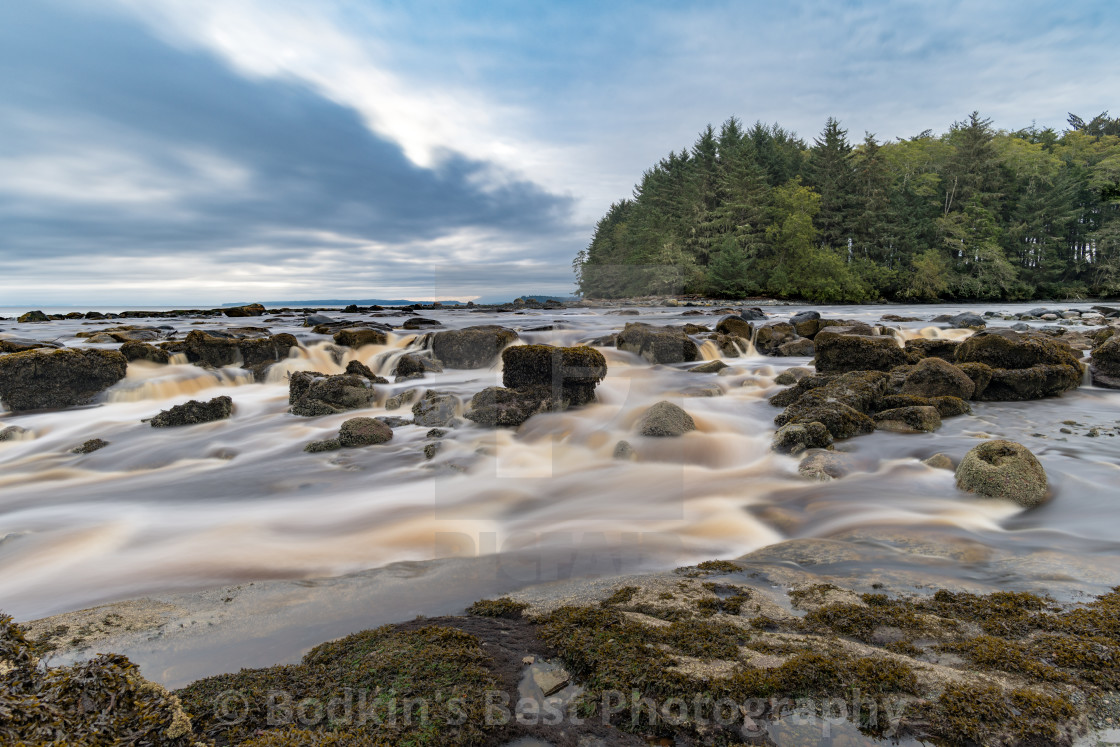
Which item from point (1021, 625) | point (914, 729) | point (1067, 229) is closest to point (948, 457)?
point (1021, 625)

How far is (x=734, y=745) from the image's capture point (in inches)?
62.3

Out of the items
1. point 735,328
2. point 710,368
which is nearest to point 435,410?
point 710,368

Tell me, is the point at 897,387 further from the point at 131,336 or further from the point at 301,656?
the point at 131,336

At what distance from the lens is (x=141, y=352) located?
408 inches

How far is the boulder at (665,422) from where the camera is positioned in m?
6.51

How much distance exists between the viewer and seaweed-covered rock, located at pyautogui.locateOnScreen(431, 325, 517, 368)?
1138cm

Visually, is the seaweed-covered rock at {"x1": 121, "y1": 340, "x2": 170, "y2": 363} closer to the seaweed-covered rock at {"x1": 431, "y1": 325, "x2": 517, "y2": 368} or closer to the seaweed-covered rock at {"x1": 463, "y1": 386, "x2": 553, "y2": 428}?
the seaweed-covered rock at {"x1": 431, "y1": 325, "x2": 517, "y2": 368}

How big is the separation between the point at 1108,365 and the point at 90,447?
51.0 feet

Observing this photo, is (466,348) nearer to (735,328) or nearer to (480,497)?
(480,497)

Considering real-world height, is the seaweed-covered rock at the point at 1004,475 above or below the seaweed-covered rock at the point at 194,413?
below

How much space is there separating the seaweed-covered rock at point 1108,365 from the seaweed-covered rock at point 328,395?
485 inches

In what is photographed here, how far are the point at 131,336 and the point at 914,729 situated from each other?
65.7 feet

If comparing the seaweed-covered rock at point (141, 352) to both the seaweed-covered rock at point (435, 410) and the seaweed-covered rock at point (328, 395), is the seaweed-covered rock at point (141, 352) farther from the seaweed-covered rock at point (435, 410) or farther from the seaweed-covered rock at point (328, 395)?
the seaweed-covered rock at point (435, 410)

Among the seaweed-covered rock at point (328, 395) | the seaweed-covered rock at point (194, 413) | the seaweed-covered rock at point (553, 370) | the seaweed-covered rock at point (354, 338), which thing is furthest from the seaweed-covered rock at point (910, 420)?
the seaweed-covered rock at point (354, 338)
